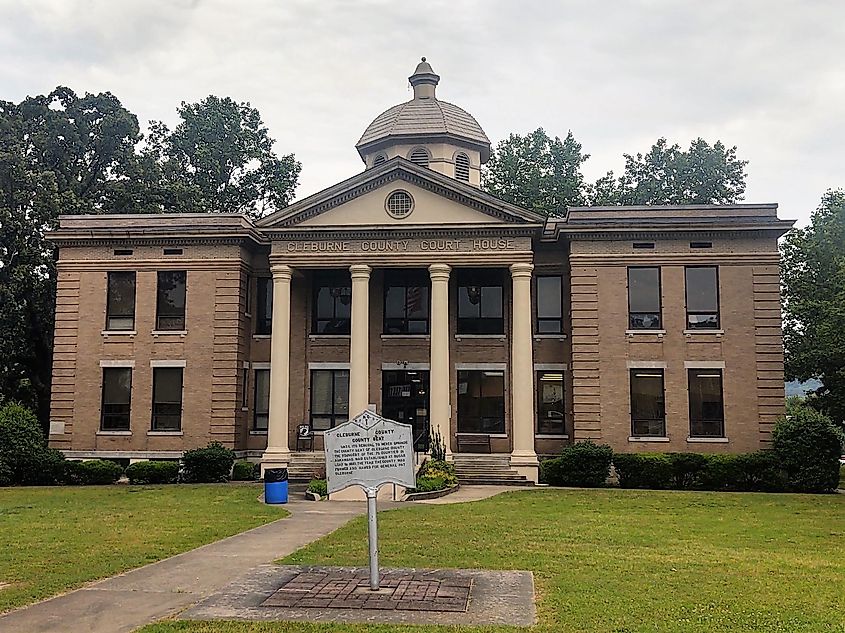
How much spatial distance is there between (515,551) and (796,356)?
2434cm

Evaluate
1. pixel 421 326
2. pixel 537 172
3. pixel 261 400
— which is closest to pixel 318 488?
pixel 261 400

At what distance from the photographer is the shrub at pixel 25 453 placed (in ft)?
92.8

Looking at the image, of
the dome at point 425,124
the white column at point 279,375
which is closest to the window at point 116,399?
the white column at point 279,375

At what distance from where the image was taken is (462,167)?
36562 millimetres

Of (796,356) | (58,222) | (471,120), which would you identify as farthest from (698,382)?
(58,222)

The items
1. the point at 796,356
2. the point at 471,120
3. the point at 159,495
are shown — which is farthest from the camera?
the point at 471,120

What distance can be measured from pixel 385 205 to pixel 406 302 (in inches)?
169

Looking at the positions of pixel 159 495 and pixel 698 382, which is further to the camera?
pixel 698 382

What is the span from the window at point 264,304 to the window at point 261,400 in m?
1.80

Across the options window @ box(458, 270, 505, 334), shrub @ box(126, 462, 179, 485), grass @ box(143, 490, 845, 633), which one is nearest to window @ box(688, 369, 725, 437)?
grass @ box(143, 490, 845, 633)

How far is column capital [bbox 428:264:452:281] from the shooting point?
1156 inches

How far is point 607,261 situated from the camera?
3000 cm

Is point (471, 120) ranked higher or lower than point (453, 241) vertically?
higher

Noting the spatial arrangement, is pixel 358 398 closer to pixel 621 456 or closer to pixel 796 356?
pixel 621 456
